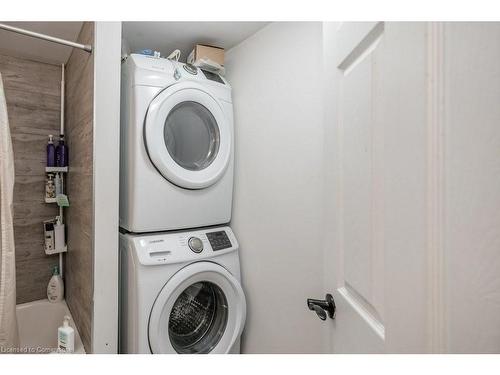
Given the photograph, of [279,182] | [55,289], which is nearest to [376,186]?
[279,182]

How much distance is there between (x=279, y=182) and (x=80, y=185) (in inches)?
41.7

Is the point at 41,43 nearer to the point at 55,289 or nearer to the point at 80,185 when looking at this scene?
the point at 80,185

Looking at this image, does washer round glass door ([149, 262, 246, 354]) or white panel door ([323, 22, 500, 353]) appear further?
washer round glass door ([149, 262, 246, 354])

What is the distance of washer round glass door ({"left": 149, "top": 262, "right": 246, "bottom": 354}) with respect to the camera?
146 cm

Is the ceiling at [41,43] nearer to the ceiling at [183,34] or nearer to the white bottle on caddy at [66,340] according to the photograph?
the ceiling at [183,34]

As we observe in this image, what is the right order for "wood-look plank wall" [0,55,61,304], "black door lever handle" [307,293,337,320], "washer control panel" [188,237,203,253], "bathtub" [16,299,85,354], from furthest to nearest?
"wood-look plank wall" [0,55,61,304], "bathtub" [16,299,85,354], "washer control panel" [188,237,203,253], "black door lever handle" [307,293,337,320]

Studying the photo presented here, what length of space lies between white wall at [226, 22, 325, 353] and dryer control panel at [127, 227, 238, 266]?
0.52 ft

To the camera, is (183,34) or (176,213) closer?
(176,213)

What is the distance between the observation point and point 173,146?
1.50 m

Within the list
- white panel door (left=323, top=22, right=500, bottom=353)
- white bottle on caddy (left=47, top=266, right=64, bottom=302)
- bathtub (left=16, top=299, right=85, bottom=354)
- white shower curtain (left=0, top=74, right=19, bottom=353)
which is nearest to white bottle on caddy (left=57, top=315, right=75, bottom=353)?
white shower curtain (left=0, top=74, right=19, bottom=353)

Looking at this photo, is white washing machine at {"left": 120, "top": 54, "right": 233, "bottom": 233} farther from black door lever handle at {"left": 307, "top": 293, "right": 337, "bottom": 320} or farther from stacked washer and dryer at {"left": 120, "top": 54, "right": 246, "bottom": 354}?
black door lever handle at {"left": 307, "top": 293, "right": 337, "bottom": 320}

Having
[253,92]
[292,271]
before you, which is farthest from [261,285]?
[253,92]

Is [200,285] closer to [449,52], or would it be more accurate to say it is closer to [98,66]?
[98,66]

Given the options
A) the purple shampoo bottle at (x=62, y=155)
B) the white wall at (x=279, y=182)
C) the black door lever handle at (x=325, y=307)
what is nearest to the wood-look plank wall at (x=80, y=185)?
the purple shampoo bottle at (x=62, y=155)
